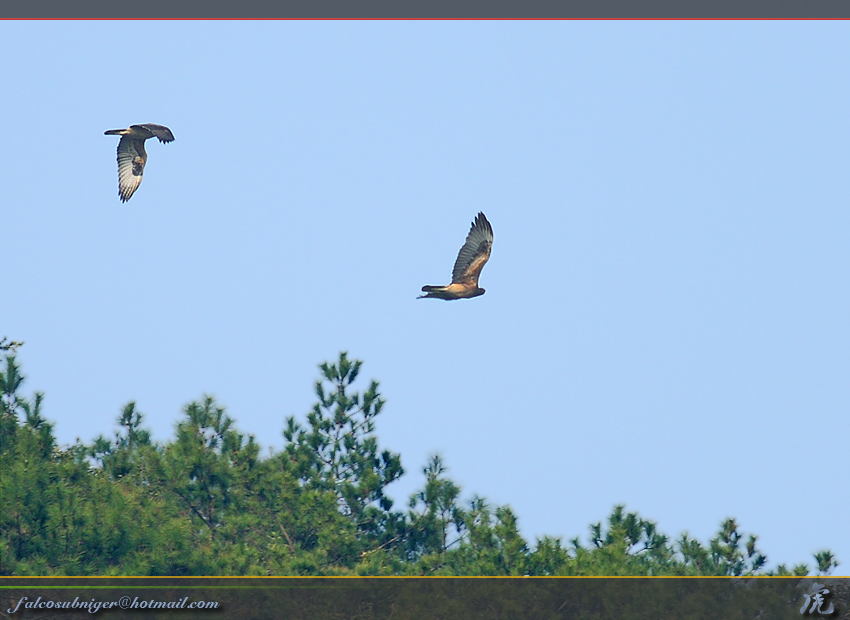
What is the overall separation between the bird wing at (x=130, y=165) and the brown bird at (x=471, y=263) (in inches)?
226

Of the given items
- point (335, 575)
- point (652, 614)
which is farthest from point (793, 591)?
point (335, 575)

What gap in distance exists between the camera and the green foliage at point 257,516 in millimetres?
26031

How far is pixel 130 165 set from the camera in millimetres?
27266

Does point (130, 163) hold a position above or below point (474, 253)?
above

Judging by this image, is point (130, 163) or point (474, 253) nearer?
point (474, 253)

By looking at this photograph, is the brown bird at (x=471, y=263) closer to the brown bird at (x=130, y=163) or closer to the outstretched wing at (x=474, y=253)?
the outstretched wing at (x=474, y=253)

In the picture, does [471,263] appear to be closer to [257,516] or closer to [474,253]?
[474,253]

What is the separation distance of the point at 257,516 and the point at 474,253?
8302 millimetres

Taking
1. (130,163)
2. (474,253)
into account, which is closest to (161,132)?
(130,163)

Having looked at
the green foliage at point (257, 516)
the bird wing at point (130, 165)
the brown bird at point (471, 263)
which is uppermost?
the bird wing at point (130, 165)

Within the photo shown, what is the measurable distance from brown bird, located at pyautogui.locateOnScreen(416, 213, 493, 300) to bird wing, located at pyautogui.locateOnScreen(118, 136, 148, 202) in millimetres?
5731

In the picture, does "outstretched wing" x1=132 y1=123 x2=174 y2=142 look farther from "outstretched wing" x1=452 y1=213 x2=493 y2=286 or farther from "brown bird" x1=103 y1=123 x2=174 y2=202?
"outstretched wing" x1=452 y1=213 x2=493 y2=286

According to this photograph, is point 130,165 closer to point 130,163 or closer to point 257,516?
point 130,163

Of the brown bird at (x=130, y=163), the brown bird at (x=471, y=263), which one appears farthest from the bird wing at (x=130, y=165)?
the brown bird at (x=471, y=263)
